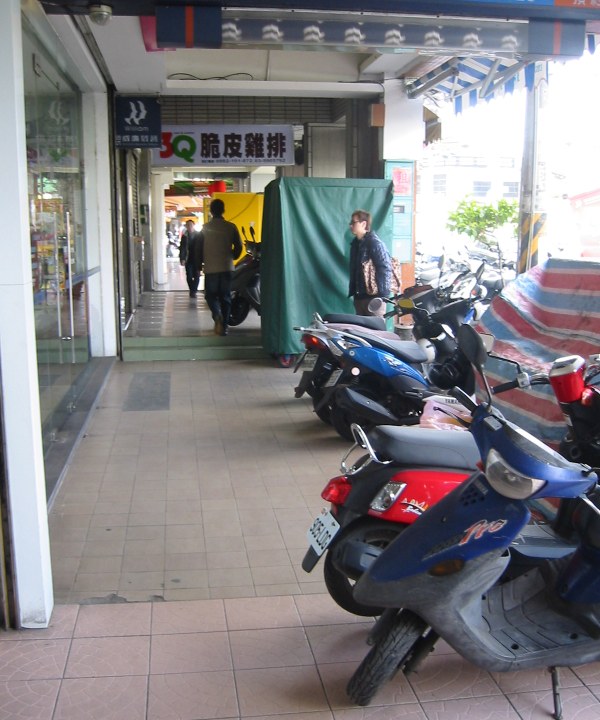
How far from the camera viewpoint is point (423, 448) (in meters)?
3.13

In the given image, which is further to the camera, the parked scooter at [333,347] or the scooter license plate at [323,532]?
the parked scooter at [333,347]

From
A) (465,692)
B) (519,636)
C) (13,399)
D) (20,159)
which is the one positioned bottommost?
(465,692)

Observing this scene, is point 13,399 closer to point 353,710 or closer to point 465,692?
point 353,710

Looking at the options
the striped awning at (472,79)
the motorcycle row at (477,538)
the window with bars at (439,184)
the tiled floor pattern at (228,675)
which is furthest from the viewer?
the window with bars at (439,184)

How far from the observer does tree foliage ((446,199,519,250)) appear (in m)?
21.6

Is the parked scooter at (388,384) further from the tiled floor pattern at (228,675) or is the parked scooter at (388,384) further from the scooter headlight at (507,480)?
the scooter headlight at (507,480)

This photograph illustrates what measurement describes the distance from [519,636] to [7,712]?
1.80m

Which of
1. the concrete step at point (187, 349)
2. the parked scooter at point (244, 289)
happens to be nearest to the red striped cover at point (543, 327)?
the concrete step at point (187, 349)

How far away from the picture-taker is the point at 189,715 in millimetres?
2750

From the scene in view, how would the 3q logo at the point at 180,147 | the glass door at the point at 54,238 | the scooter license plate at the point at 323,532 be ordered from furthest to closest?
the 3q logo at the point at 180,147, the glass door at the point at 54,238, the scooter license plate at the point at 323,532

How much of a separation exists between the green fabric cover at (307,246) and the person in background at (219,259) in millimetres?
1413

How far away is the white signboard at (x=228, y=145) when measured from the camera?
1134 centimetres

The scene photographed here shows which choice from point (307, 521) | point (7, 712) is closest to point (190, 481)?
point (307, 521)

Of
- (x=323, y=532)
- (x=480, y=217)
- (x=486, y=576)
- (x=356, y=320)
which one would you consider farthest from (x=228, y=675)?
(x=480, y=217)
